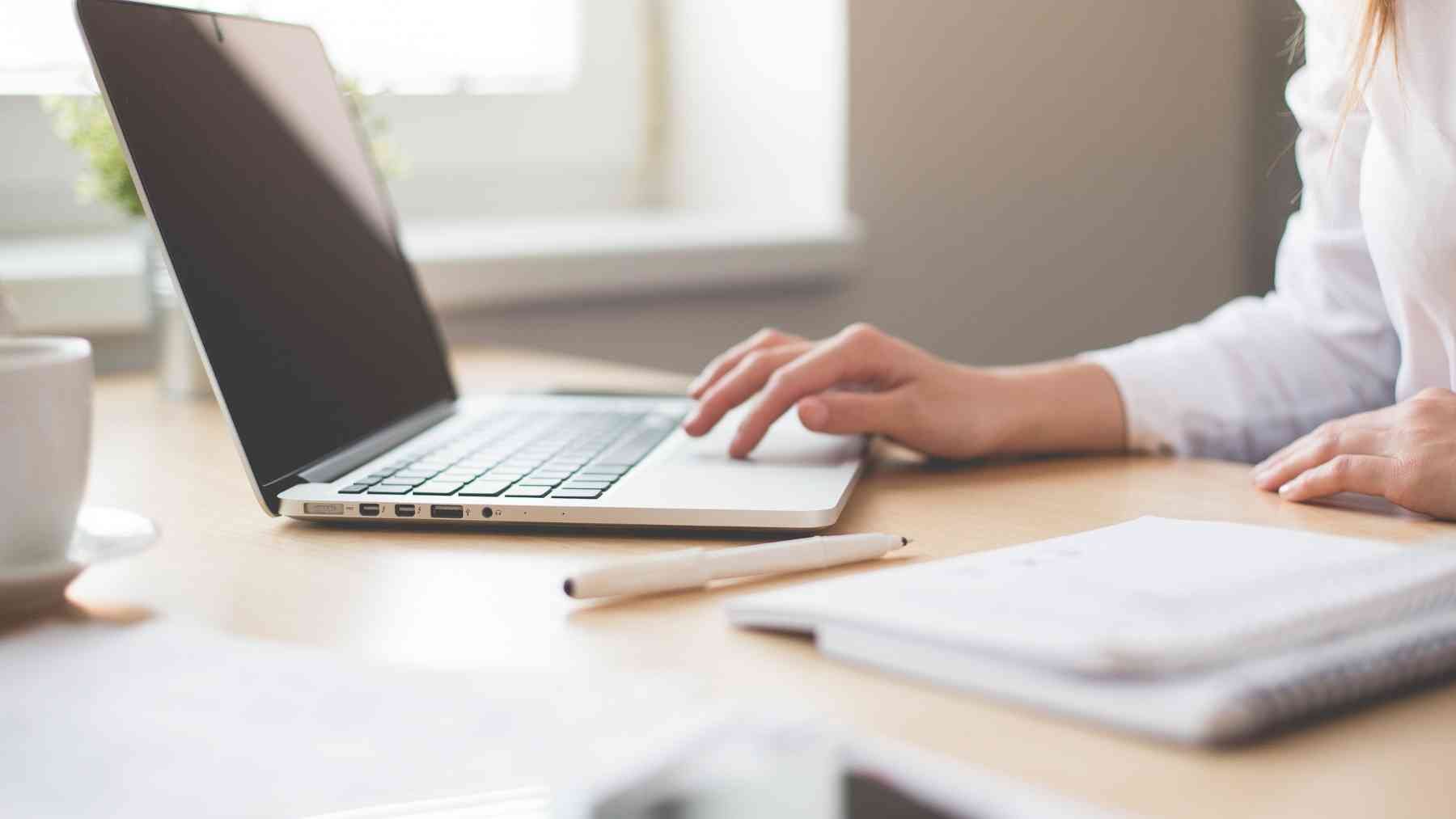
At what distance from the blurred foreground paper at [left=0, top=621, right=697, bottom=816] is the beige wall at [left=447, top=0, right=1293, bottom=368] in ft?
3.47

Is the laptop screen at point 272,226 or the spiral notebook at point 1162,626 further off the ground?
the laptop screen at point 272,226

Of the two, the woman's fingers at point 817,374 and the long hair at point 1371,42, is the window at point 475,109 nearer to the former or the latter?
the woman's fingers at point 817,374

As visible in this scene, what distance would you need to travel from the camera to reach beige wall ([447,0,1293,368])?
1.63 m

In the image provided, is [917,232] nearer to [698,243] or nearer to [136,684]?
[698,243]

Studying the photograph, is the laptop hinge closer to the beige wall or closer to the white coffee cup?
the white coffee cup

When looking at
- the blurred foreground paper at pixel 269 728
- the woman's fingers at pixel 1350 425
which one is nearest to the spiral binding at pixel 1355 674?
the blurred foreground paper at pixel 269 728

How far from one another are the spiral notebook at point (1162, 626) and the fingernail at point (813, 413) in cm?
26

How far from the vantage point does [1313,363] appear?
0.91 metres

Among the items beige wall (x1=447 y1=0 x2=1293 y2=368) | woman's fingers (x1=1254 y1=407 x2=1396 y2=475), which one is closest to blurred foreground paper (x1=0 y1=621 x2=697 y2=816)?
woman's fingers (x1=1254 y1=407 x2=1396 y2=475)

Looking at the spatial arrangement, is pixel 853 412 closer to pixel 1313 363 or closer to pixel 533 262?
pixel 1313 363

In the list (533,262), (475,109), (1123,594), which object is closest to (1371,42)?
(1123,594)

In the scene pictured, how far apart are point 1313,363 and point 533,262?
813mm

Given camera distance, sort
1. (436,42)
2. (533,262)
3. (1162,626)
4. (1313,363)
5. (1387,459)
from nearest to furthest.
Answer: (1162,626), (1387,459), (1313,363), (533,262), (436,42)

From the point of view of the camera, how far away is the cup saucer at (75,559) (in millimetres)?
527
